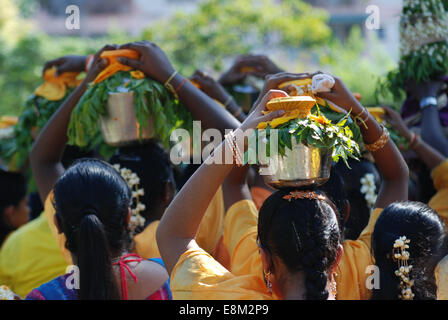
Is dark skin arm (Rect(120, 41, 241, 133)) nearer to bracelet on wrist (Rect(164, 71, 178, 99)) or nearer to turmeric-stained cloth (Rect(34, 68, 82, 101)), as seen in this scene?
bracelet on wrist (Rect(164, 71, 178, 99))

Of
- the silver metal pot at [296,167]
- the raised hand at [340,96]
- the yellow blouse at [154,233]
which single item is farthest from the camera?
the yellow blouse at [154,233]

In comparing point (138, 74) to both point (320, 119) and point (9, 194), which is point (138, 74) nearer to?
point (320, 119)

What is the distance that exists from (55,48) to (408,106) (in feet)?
55.1

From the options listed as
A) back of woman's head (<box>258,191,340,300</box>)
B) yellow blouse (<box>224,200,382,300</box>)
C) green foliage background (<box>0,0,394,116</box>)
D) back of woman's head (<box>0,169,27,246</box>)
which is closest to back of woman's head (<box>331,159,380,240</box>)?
yellow blouse (<box>224,200,382,300</box>)

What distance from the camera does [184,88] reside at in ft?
11.0

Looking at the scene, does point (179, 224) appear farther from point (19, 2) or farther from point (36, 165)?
point (19, 2)

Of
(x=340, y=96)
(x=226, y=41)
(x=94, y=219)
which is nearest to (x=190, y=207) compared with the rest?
Answer: (x=94, y=219)

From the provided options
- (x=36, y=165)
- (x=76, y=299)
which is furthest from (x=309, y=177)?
(x=36, y=165)

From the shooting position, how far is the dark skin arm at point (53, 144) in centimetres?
340

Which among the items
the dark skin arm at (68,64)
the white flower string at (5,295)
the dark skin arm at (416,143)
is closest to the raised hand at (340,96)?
the dark skin arm at (416,143)

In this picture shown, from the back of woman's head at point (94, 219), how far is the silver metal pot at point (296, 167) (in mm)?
739

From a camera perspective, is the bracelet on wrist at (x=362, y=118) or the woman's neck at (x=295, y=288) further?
the bracelet on wrist at (x=362, y=118)

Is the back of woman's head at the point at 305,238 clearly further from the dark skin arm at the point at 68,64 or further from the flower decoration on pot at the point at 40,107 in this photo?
the flower decoration on pot at the point at 40,107

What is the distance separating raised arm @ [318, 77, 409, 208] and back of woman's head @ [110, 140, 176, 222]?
119cm
